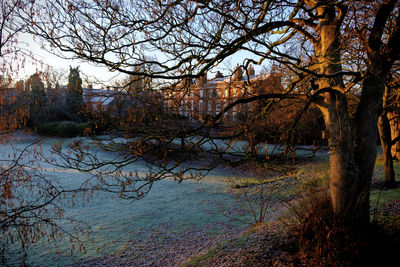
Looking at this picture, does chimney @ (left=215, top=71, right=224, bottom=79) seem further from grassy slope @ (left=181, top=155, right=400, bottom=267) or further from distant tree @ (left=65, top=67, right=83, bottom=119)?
grassy slope @ (left=181, top=155, right=400, bottom=267)

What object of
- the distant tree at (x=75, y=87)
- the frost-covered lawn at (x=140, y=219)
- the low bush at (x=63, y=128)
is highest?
the distant tree at (x=75, y=87)

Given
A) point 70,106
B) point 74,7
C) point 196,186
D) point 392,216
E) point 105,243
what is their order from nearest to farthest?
point 74,7 → point 392,216 → point 105,243 → point 196,186 → point 70,106

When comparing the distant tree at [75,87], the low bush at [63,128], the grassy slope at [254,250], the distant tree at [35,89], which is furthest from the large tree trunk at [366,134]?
the low bush at [63,128]

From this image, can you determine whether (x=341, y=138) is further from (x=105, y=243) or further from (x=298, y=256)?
(x=105, y=243)

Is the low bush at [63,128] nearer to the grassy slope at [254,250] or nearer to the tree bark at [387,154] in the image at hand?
the grassy slope at [254,250]

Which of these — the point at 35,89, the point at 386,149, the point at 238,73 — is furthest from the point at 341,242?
the point at 35,89

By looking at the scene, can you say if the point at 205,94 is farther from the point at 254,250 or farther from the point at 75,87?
the point at 254,250

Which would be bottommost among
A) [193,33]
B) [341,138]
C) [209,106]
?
[341,138]

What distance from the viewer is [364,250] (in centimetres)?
398

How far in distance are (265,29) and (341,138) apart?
2.08 meters

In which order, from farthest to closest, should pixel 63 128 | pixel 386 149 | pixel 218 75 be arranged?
pixel 63 128 → pixel 386 149 → pixel 218 75

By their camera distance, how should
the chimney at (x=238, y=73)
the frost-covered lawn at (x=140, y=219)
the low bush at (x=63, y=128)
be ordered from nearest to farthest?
the chimney at (x=238, y=73)
the frost-covered lawn at (x=140, y=219)
the low bush at (x=63, y=128)

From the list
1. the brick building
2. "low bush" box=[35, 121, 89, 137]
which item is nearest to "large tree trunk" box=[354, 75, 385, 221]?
the brick building

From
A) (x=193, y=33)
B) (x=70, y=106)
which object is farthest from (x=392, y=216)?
(x=70, y=106)
